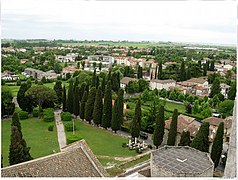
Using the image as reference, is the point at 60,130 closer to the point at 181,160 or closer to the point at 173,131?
the point at 173,131

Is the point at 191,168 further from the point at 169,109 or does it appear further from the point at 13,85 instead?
the point at 13,85

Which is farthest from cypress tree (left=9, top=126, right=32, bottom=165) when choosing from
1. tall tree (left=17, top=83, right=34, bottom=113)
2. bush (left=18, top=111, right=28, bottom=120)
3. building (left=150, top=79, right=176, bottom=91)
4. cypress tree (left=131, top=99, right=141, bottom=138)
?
building (left=150, top=79, right=176, bottom=91)

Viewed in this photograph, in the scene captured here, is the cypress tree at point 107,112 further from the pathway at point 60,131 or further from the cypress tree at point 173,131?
the cypress tree at point 173,131

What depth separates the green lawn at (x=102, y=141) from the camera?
5.92m

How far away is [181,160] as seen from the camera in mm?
3209

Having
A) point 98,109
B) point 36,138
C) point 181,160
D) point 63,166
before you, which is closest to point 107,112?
Result: point 98,109

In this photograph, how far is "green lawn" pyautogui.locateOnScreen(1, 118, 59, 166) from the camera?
5750mm

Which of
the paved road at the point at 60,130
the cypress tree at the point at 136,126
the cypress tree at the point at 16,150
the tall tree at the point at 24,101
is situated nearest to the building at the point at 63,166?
the cypress tree at the point at 16,150

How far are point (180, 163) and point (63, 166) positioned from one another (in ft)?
4.42

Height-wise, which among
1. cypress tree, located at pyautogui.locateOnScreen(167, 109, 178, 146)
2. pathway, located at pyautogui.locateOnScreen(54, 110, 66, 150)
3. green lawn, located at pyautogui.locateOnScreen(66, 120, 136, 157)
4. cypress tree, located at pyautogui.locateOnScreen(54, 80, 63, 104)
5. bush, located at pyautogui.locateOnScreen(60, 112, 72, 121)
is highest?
cypress tree, located at pyautogui.locateOnScreen(54, 80, 63, 104)

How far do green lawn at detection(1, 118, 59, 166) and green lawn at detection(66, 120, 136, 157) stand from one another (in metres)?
0.62

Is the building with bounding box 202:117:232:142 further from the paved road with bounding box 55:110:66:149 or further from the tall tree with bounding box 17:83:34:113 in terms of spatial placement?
the tall tree with bounding box 17:83:34:113

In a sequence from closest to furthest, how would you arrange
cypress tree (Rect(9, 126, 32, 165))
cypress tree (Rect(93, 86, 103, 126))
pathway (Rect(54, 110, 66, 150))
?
1. cypress tree (Rect(9, 126, 32, 165))
2. pathway (Rect(54, 110, 66, 150))
3. cypress tree (Rect(93, 86, 103, 126))

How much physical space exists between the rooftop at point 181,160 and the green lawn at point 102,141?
249cm
